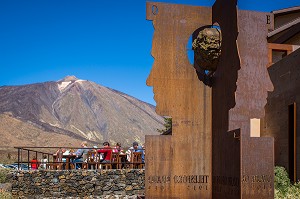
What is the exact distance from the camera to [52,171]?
19844 millimetres

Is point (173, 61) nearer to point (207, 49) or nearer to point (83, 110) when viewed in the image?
point (207, 49)

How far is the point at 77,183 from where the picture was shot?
65.4ft

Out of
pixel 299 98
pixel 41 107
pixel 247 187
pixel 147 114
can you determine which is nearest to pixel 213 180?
pixel 247 187

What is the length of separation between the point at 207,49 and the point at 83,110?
117 m

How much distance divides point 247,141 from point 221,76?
163 centimetres

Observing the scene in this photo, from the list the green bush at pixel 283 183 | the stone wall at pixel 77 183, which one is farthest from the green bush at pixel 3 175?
the green bush at pixel 283 183

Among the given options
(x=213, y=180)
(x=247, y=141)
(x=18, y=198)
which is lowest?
(x=18, y=198)

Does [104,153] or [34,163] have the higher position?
[104,153]

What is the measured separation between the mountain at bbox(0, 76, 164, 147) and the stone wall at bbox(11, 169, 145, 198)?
7301cm

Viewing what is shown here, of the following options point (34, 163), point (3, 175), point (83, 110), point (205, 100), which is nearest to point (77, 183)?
point (34, 163)

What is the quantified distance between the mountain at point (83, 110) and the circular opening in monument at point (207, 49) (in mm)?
84872

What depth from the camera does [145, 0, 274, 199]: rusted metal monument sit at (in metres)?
7.55

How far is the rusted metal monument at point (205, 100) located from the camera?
755 centimetres

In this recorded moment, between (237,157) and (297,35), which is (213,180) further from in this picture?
(297,35)
